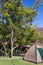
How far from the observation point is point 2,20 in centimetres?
1448

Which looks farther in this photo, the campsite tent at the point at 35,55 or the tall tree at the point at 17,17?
the tall tree at the point at 17,17

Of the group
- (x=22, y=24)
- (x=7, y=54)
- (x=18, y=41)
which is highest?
(x=22, y=24)

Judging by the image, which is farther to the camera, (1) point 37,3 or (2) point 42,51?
(1) point 37,3

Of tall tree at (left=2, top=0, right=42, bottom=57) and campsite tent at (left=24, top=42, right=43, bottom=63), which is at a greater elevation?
tall tree at (left=2, top=0, right=42, bottom=57)

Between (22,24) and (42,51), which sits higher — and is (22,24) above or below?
above

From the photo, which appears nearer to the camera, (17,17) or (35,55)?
(35,55)

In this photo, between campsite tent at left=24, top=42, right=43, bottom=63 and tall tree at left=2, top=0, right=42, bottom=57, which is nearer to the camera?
campsite tent at left=24, top=42, right=43, bottom=63

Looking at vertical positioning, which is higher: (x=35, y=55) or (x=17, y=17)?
(x=17, y=17)

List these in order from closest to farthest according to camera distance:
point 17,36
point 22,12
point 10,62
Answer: point 10,62, point 22,12, point 17,36

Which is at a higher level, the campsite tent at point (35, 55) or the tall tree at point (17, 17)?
the tall tree at point (17, 17)

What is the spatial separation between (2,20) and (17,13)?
1.64m

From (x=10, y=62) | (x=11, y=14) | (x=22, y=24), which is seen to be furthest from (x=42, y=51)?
(x=11, y=14)

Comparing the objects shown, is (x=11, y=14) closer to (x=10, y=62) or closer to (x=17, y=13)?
(x=17, y=13)

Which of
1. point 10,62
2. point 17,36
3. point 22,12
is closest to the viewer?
point 10,62
